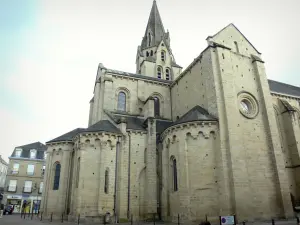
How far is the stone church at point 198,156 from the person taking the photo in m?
17.8

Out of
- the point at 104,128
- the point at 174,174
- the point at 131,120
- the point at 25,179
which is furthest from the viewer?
the point at 25,179

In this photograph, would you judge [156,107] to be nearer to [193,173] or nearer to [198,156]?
[198,156]

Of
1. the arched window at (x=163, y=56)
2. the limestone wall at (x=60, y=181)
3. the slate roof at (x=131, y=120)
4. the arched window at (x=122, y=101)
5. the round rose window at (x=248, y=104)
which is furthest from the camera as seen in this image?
the arched window at (x=163, y=56)

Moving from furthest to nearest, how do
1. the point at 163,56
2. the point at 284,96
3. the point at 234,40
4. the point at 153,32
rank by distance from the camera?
the point at 153,32, the point at 163,56, the point at 284,96, the point at 234,40

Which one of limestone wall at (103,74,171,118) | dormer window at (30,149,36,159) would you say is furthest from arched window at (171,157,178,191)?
dormer window at (30,149,36,159)

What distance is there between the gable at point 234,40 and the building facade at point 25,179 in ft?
118

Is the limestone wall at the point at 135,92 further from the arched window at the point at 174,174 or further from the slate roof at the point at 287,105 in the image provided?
the slate roof at the point at 287,105

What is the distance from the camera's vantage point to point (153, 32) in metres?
42.2

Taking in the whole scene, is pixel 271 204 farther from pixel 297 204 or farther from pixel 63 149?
pixel 63 149

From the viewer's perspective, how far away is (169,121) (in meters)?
27.6

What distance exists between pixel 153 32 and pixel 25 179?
33.3 m

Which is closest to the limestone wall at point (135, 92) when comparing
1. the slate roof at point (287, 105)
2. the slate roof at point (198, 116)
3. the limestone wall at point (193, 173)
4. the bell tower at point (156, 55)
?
the bell tower at point (156, 55)

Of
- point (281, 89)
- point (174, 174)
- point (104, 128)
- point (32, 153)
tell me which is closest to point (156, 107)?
point (104, 128)

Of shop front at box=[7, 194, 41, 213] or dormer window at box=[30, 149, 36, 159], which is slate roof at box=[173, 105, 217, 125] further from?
dormer window at box=[30, 149, 36, 159]
